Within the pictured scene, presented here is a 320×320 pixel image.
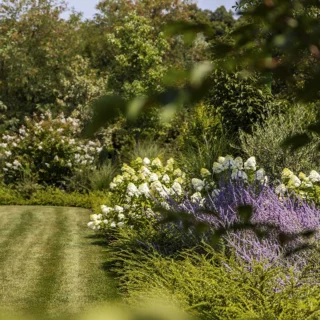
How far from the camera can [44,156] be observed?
62.8 ft

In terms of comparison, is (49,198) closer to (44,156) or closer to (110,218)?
(44,156)

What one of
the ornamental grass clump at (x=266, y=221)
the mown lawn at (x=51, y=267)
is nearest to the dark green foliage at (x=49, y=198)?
the mown lawn at (x=51, y=267)

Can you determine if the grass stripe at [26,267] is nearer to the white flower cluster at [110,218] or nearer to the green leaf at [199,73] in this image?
the white flower cluster at [110,218]

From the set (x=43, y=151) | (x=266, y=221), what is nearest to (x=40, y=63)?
(x=43, y=151)

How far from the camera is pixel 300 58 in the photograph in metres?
1.20

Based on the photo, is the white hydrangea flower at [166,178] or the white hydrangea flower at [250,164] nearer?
the white hydrangea flower at [250,164]

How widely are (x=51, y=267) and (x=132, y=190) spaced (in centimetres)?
176

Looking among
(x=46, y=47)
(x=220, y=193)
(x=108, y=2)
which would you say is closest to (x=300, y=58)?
→ (x=220, y=193)

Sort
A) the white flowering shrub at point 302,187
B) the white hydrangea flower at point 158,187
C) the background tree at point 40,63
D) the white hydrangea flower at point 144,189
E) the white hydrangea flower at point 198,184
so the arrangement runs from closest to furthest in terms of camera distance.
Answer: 1. the white flowering shrub at point 302,187
2. the white hydrangea flower at point 198,184
3. the white hydrangea flower at point 158,187
4. the white hydrangea flower at point 144,189
5. the background tree at point 40,63

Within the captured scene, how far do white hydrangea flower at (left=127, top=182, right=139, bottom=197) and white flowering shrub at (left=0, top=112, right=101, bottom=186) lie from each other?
8900 millimetres

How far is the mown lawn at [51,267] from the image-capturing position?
751 cm

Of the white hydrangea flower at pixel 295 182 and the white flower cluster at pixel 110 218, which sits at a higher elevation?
the white hydrangea flower at pixel 295 182

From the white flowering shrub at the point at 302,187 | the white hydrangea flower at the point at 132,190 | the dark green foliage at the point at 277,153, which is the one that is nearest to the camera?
the white flowering shrub at the point at 302,187

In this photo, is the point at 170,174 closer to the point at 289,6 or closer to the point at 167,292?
the point at 167,292
